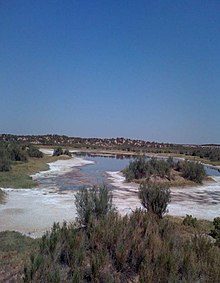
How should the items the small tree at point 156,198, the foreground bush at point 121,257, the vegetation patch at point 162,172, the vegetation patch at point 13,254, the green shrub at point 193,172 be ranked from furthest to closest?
the green shrub at point 193,172
the vegetation patch at point 162,172
the small tree at point 156,198
the vegetation patch at point 13,254
the foreground bush at point 121,257

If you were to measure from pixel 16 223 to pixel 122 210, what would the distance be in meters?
5.20

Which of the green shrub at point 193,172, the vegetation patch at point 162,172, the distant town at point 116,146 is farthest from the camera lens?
the distant town at point 116,146

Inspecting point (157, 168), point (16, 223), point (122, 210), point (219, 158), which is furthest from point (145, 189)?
point (219, 158)

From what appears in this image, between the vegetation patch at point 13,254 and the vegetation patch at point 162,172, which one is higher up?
the vegetation patch at point 162,172

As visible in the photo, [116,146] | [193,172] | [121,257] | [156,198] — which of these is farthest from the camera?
[116,146]

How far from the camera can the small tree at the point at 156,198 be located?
13.7 meters

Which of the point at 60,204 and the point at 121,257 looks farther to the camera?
the point at 60,204

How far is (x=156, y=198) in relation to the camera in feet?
45.5

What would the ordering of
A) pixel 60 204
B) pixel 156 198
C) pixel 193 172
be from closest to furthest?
pixel 156 198, pixel 60 204, pixel 193 172

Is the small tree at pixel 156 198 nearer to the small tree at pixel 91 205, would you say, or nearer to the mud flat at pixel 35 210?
the small tree at pixel 91 205

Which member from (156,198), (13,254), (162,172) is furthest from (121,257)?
(162,172)

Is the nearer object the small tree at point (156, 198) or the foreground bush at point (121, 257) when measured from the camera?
the foreground bush at point (121, 257)

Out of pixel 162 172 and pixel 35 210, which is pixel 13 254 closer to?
pixel 35 210

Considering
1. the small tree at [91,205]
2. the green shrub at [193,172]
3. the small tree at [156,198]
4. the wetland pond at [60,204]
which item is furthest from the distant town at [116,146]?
the small tree at [91,205]
